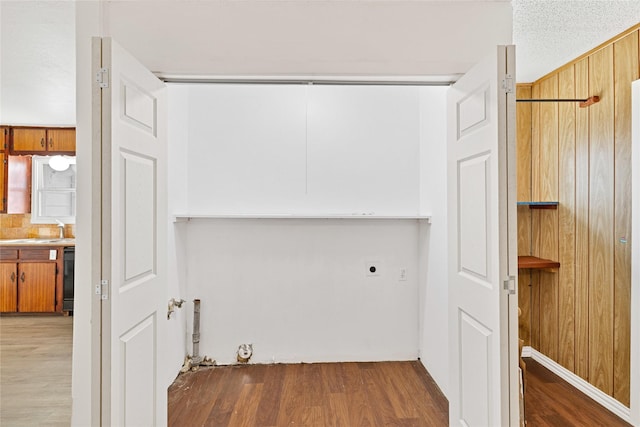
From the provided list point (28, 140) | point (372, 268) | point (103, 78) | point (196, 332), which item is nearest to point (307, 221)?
point (372, 268)

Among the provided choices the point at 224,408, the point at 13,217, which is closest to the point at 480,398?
the point at 224,408

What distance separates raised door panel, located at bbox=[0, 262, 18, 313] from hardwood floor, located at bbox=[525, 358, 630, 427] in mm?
5929

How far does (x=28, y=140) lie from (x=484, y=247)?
6.32 meters

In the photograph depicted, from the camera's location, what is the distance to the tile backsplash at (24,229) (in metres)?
5.60

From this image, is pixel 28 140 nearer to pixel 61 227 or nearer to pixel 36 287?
pixel 61 227

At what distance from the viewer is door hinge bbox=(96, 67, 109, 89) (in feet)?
4.91

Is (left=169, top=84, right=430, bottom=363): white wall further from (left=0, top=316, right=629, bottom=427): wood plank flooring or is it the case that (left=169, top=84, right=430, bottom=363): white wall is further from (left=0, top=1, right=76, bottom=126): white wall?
(left=0, top=1, right=76, bottom=126): white wall

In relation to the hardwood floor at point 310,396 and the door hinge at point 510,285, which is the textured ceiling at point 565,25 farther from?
the hardwood floor at point 310,396

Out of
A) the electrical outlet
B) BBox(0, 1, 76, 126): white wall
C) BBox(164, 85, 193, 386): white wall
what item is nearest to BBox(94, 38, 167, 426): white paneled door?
BBox(164, 85, 193, 386): white wall

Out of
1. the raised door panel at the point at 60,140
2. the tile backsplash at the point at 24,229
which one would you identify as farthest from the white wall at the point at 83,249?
the tile backsplash at the point at 24,229

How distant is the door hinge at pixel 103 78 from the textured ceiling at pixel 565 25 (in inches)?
84.9

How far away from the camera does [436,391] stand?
Result: 2.92m

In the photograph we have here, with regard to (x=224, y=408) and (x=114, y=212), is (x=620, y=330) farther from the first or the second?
(x=114, y=212)

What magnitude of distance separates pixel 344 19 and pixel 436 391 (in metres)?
2.62
